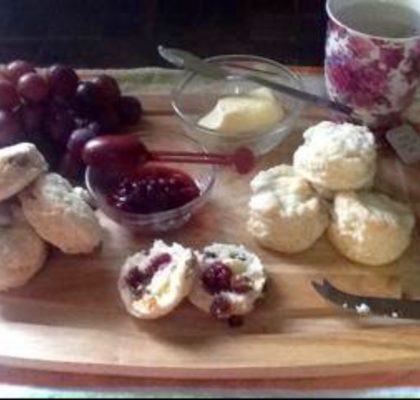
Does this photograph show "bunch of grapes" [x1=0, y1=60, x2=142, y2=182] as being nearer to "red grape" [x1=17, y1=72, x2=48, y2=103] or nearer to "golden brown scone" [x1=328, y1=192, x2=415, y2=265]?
"red grape" [x1=17, y1=72, x2=48, y2=103]

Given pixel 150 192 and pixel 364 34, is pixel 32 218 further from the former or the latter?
pixel 364 34

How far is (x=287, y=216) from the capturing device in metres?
0.75

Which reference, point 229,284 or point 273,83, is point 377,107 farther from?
point 229,284

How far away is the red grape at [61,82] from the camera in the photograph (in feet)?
2.85

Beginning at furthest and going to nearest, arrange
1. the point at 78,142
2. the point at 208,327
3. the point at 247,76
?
1. the point at 247,76
2. the point at 78,142
3. the point at 208,327

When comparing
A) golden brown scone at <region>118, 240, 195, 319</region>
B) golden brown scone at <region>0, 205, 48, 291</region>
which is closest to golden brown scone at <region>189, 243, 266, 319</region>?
golden brown scone at <region>118, 240, 195, 319</region>

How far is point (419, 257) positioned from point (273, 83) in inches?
10.4

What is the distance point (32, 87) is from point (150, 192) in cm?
17

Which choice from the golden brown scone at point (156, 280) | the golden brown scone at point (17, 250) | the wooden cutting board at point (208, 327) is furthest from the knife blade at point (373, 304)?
the golden brown scone at point (17, 250)

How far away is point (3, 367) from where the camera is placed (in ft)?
2.28

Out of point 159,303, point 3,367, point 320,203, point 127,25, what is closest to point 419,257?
point 320,203

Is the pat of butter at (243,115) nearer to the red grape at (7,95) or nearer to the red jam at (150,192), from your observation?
the red jam at (150,192)

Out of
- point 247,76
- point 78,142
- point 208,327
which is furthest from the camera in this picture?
point 247,76

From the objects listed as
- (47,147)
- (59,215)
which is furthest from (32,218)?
(47,147)
